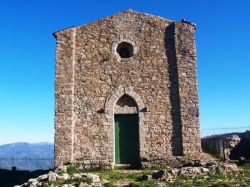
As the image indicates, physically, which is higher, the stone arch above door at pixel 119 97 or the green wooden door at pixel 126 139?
the stone arch above door at pixel 119 97

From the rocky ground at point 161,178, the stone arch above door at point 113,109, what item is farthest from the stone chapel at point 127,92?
the rocky ground at point 161,178

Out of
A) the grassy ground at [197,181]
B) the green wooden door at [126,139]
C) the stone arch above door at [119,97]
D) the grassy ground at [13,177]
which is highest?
the stone arch above door at [119,97]

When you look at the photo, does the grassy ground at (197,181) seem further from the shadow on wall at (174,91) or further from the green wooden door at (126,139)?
the shadow on wall at (174,91)

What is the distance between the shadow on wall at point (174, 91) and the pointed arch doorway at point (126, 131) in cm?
175

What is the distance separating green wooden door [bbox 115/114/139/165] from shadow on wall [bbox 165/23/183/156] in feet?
5.88

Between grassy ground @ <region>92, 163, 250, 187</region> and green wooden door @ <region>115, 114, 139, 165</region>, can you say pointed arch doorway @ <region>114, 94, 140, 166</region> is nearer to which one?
green wooden door @ <region>115, 114, 139, 165</region>

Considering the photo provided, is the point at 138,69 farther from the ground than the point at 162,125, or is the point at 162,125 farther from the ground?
the point at 138,69

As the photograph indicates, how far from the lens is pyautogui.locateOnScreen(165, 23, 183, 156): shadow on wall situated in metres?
18.3

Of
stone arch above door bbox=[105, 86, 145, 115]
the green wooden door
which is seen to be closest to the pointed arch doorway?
the green wooden door

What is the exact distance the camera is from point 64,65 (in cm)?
1892

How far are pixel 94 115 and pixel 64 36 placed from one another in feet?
13.9

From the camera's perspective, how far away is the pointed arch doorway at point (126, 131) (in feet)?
60.4

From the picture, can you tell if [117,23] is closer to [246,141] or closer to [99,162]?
[99,162]

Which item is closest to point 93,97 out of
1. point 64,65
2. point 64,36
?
point 64,65
